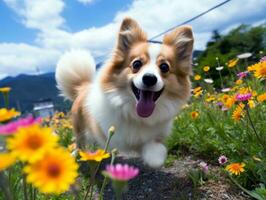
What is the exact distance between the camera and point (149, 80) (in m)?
2.92

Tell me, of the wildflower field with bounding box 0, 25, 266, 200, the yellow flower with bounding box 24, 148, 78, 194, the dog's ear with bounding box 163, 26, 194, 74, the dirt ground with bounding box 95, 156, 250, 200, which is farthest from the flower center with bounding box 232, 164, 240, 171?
the dog's ear with bounding box 163, 26, 194, 74

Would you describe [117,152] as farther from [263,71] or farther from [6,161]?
[263,71]

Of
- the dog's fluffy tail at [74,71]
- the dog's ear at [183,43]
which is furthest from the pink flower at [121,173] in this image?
the dog's fluffy tail at [74,71]

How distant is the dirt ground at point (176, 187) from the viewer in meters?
2.24

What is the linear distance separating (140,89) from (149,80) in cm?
19

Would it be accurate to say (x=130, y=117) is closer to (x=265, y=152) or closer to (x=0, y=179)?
(x=265, y=152)

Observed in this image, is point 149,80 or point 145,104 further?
point 145,104

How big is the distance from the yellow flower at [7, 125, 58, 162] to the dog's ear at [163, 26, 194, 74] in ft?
10.1

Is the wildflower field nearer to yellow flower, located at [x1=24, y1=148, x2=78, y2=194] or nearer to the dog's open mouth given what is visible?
yellow flower, located at [x1=24, y1=148, x2=78, y2=194]

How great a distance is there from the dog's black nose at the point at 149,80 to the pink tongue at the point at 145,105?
0.76 ft

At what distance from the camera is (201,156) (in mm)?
3031

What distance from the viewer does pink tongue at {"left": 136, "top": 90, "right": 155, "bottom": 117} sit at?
3182mm

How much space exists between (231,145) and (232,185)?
13.7 inches

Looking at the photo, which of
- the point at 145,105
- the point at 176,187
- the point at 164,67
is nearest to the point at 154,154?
the point at 176,187
